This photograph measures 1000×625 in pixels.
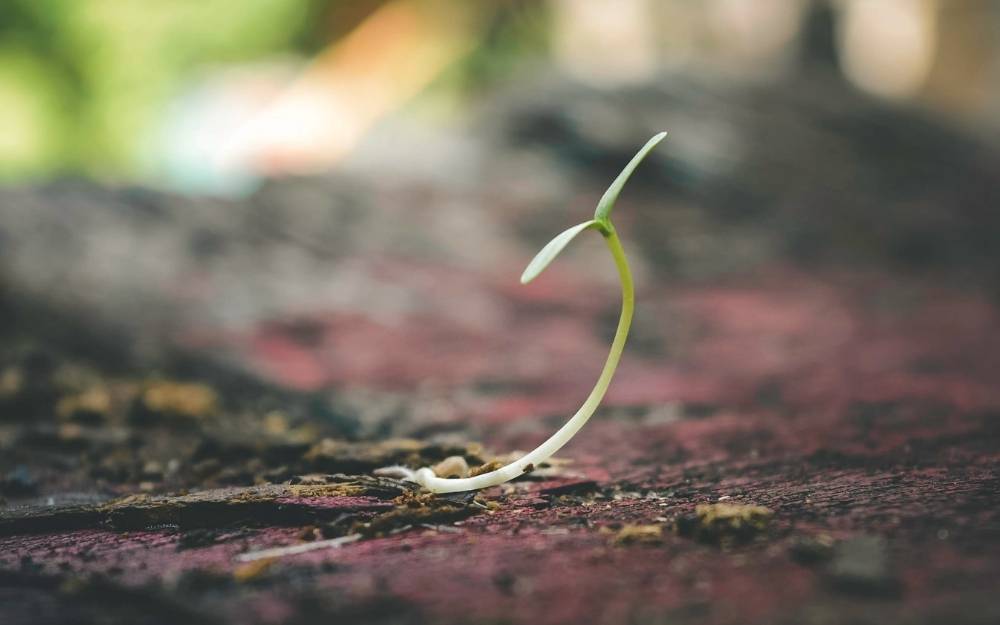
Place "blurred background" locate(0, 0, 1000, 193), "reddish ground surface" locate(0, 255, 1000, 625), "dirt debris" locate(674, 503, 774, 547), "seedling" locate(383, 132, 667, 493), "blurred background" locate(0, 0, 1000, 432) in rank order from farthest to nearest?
1. "blurred background" locate(0, 0, 1000, 193)
2. "blurred background" locate(0, 0, 1000, 432)
3. "seedling" locate(383, 132, 667, 493)
4. "dirt debris" locate(674, 503, 774, 547)
5. "reddish ground surface" locate(0, 255, 1000, 625)

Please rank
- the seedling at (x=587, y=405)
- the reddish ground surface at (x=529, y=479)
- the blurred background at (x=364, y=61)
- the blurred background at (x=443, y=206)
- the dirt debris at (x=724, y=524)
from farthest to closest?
the blurred background at (x=364, y=61)
the blurred background at (x=443, y=206)
the seedling at (x=587, y=405)
the dirt debris at (x=724, y=524)
the reddish ground surface at (x=529, y=479)

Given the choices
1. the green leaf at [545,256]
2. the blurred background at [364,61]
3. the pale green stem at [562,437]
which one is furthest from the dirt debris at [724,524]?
the blurred background at [364,61]

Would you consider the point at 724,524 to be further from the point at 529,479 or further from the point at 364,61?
the point at 364,61

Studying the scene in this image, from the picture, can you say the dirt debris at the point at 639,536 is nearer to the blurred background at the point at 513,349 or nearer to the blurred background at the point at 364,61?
the blurred background at the point at 513,349

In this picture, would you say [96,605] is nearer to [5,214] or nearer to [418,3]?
[5,214]

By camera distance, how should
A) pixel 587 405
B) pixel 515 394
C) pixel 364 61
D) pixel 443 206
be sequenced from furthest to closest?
pixel 364 61, pixel 443 206, pixel 515 394, pixel 587 405

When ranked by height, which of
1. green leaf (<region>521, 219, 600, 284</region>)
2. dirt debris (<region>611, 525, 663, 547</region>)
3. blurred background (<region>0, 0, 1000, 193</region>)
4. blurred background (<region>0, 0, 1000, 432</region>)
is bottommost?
dirt debris (<region>611, 525, 663, 547</region>)

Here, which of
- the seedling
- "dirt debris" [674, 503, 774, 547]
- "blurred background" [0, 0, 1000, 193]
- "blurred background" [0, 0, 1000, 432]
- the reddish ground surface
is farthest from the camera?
"blurred background" [0, 0, 1000, 193]

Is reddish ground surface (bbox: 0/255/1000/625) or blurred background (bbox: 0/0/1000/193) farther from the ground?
→ blurred background (bbox: 0/0/1000/193)

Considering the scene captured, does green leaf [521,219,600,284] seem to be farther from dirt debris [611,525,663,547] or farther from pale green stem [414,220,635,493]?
dirt debris [611,525,663,547]

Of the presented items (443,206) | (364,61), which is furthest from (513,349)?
(364,61)

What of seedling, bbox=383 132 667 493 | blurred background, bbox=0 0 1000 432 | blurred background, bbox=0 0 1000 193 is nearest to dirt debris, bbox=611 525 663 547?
seedling, bbox=383 132 667 493
